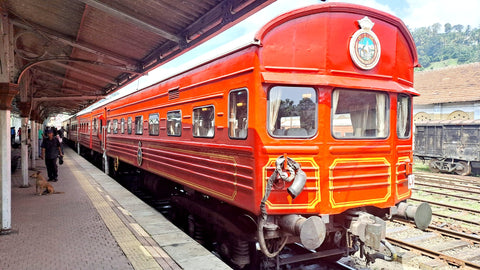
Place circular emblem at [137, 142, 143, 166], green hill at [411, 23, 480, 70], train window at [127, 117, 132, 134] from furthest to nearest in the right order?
green hill at [411, 23, 480, 70] → train window at [127, 117, 132, 134] → circular emblem at [137, 142, 143, 166]

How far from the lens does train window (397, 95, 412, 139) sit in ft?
17.9

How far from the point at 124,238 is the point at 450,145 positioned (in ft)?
60.6

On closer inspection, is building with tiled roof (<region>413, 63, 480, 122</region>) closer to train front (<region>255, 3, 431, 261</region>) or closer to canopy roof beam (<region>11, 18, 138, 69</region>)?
train front (<region>255, 3, 431, 261</region>)

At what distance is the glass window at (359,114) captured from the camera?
15.4 feet

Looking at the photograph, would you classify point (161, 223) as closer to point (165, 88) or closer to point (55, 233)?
point (55, 233)

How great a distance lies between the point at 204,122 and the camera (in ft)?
18.9

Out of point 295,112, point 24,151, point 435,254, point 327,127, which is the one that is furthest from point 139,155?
point 435,254

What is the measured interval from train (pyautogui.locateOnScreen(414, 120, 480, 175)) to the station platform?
16987 millimetres

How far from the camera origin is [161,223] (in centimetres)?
657

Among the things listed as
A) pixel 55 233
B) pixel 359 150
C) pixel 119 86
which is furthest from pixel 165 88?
pixel 119 86

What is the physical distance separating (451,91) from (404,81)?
25.5m

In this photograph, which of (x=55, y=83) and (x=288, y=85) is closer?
(x=288, y=85)

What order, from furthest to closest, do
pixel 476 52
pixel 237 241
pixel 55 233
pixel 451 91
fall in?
1. pixel 476 52
2. pixel 451 91
3. pixel 55 233
4. pixel 237 241

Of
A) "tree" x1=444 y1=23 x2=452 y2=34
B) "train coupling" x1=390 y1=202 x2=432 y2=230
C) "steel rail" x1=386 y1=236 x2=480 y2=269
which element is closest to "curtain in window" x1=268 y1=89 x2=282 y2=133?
"train coupling" x1=390 y1=202 x2=432 y2=230
